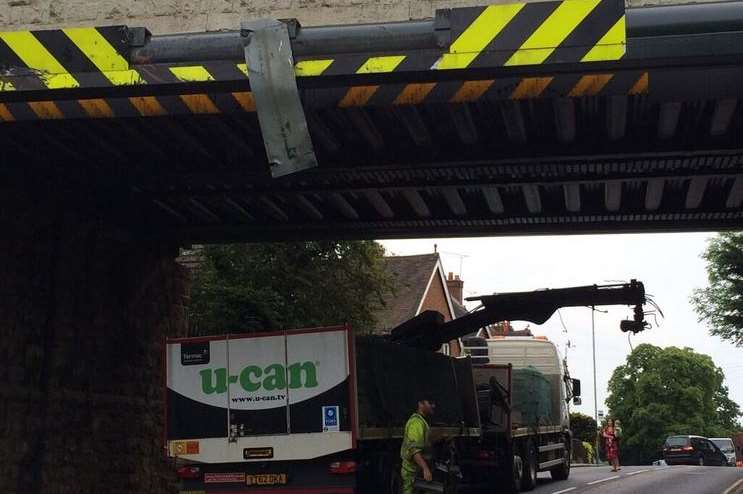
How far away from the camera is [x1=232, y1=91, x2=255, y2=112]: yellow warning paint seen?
30.8 feet

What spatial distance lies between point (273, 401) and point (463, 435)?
5308 mm

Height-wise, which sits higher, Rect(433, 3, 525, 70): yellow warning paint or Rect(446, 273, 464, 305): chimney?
Rect(446, 273, 464, 305): chimney

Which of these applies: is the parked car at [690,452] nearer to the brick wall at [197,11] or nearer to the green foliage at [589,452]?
the green foliage at [589,452]

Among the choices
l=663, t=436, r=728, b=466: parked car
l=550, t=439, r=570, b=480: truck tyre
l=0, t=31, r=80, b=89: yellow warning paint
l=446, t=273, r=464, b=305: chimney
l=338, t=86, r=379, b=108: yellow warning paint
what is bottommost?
l=663, t=436, r=728, b=466: parked car

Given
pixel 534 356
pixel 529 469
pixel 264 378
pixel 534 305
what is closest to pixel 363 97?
pixel 264 378

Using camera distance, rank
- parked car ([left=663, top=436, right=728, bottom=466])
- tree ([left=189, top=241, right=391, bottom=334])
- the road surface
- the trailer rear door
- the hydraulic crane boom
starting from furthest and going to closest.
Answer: parked car ([left=663, top=436, right=728, bottom=466]) → tree ([left=189, top=241, right=391, bottom=334]) → the road surface → the hydraulic crane boom → the trailer rear door

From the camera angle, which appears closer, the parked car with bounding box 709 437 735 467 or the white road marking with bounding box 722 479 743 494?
the white road marking with bounding box 722 479 743 494

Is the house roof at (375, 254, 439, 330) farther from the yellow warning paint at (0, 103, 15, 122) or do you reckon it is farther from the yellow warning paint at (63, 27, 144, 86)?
the yellow warning paint at (63, 27, 144, 86)

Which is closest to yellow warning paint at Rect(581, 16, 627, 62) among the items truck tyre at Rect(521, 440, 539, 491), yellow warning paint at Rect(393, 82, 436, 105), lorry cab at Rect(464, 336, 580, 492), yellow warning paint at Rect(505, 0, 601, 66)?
yellow warning paint at Rect(505, 0, 601, 66)

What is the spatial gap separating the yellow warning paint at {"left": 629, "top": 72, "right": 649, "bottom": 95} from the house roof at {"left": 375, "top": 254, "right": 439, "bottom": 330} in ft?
102

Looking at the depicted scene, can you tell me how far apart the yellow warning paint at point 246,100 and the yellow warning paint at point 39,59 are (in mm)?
1421

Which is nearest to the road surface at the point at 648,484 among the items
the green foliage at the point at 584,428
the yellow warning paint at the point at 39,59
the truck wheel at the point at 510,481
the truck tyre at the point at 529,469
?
the truck tyre at the point at 529,469

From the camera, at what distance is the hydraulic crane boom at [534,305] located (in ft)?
61.3

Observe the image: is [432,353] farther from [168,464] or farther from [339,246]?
[339,246]
